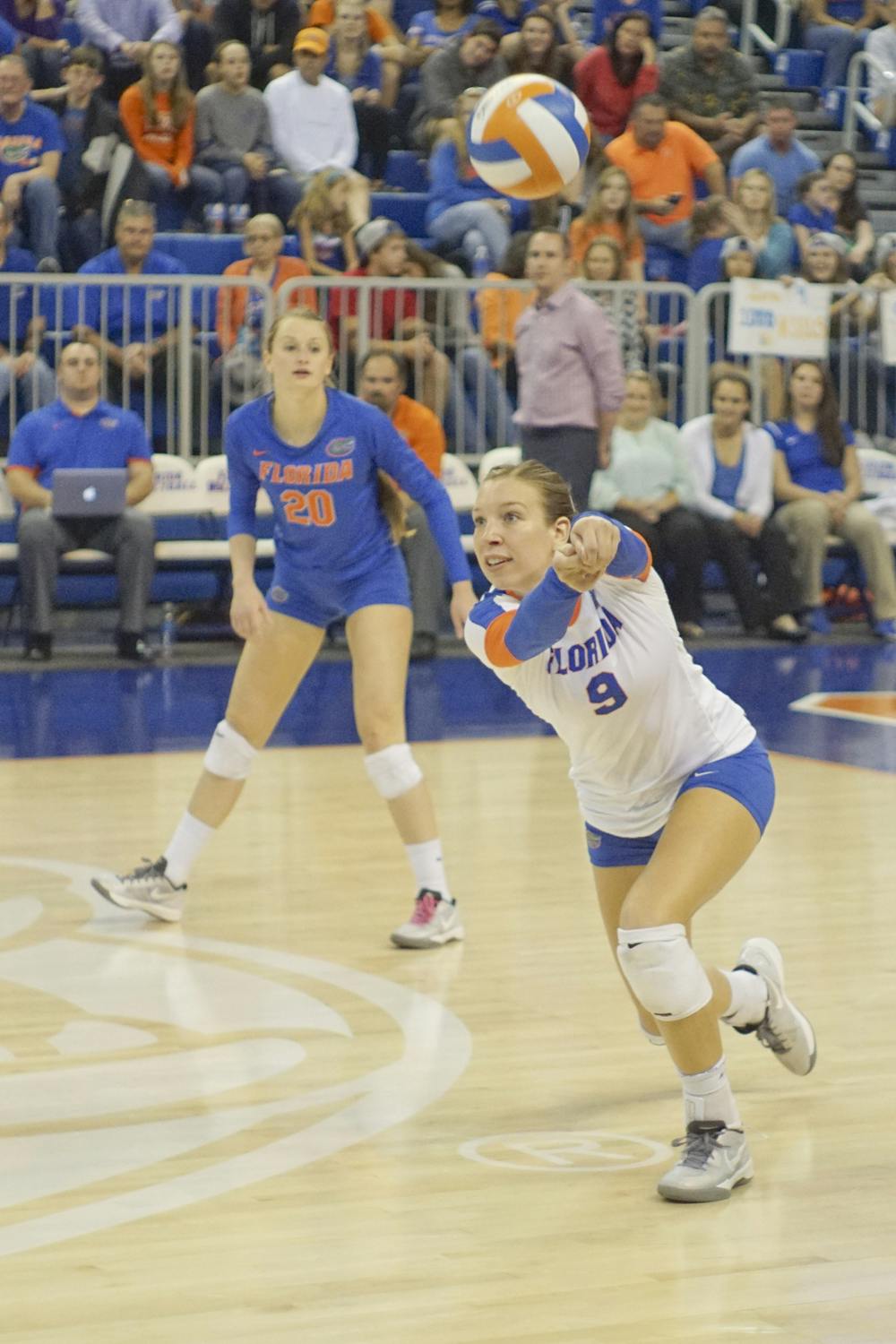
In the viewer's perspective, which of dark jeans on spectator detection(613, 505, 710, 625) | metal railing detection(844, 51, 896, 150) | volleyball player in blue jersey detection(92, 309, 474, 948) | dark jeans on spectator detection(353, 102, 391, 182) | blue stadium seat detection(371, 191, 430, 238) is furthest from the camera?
metal railing detection(844, 51, 896, 150)

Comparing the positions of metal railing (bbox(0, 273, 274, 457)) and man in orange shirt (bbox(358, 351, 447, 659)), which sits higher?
metal railing (bbox(0, 273, 274, 457))

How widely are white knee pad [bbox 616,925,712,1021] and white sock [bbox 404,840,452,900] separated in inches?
93.0

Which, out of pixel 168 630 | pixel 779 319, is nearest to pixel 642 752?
pixel 168 630

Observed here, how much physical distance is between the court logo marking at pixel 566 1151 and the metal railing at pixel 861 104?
49.8ft

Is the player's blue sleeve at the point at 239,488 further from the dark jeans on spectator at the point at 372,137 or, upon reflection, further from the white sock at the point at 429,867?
the dark jeans on spectator at the point at 372,137

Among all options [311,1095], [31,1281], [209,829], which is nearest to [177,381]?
[209,829]

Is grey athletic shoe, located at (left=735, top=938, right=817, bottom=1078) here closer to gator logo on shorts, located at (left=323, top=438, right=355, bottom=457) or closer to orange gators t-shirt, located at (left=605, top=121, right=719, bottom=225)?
gator logo on shorts, located at (left=323, top=438, right=355, bottom=457)

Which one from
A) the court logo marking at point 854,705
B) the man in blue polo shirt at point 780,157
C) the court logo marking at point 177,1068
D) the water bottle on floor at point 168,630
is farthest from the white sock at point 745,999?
the man in blue polo shirt at point 780,157

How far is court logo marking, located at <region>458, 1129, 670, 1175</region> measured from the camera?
14.5 feet

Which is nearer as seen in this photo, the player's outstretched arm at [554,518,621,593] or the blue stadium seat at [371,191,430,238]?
the player's outstretched arm at [554,518,621,593]

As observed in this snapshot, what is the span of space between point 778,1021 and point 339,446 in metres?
2.46

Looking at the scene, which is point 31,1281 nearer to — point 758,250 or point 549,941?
point 549,941

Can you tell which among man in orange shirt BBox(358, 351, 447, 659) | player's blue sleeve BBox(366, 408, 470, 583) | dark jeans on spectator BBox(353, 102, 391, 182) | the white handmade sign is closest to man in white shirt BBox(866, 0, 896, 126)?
the white handmade sign

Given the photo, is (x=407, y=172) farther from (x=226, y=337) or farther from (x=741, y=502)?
(x=741, y=502)
